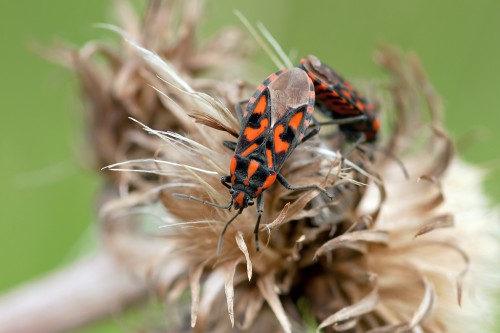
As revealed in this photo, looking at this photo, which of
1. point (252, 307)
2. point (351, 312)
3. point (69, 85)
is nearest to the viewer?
point (351, 312)

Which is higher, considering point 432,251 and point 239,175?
point 239,175

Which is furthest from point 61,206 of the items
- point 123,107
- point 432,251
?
point 432,251

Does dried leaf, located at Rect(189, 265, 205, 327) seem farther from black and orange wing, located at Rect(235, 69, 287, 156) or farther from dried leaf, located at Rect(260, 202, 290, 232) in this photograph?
black and orange wing, located at Rect(235, 69, 287, 156)

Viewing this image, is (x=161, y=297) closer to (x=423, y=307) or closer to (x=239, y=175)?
(x=239, y=175)

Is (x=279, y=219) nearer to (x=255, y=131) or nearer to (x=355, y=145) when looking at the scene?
(x=255, y=131)

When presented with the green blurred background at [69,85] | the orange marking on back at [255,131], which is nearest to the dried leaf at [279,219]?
the orange marking on back at [255,131]

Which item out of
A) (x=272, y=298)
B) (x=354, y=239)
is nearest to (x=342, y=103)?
(x=354, y=239)
